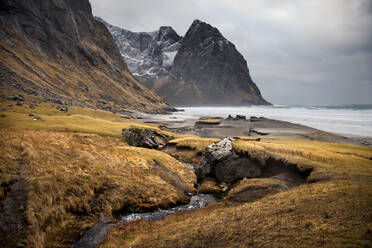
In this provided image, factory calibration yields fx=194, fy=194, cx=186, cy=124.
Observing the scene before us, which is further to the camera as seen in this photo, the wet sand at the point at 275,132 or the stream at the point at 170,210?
the wet sand at the point at 275,132

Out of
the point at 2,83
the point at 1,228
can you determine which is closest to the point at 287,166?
the point at 1,228

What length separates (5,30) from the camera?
116 meters

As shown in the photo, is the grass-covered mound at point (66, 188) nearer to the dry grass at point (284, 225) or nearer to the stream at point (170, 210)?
the stream at point (170, 210)

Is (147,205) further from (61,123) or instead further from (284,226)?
(61,123)

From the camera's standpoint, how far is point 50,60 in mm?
141250

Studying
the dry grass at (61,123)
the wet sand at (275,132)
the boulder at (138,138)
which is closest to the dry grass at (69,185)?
the boulder at (138,138)

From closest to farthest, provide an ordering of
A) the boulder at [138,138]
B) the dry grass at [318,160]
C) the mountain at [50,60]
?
the dry grass at [318,160]
the boulder at [138,138]
the mountain at [50,60]

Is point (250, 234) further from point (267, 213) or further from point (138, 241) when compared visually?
point (138, 241)

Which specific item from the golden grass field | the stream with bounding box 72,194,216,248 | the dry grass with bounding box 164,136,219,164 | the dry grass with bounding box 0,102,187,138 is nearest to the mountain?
the dry grass with bounding box 0,102,187,138

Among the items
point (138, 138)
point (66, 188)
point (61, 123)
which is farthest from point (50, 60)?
point (66, 188)

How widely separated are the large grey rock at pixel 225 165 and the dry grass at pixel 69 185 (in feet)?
11.7

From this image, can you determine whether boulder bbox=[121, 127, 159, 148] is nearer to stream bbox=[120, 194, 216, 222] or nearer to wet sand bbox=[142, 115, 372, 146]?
stream bbox=[120, 194, 216, 222]

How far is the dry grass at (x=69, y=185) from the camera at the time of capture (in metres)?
11.0

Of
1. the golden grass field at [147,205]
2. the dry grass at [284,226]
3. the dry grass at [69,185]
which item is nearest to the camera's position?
the dry grass at [284,226]
